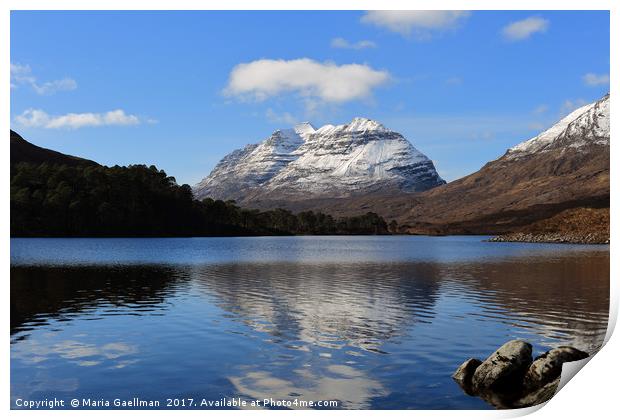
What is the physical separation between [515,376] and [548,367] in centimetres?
145

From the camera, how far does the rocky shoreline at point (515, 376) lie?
79.5 feet

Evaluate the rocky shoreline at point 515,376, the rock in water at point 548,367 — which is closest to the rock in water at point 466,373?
the rocky shoreline at point 515,376

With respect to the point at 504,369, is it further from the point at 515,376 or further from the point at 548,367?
the point at 548,367

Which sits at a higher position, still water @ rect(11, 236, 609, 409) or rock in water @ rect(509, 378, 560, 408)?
still water @ rect(11, 236, 609, 409)

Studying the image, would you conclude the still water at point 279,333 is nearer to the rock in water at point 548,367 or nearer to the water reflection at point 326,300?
the water reflection at point 326,300

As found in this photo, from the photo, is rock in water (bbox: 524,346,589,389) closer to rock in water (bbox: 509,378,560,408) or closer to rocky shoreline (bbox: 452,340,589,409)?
rocky shoreline (bbox: 452,340,589,409)

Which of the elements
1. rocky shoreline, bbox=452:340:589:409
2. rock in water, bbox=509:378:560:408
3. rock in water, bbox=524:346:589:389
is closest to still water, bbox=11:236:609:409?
rocky shoreline, bbox=452:340:589:409

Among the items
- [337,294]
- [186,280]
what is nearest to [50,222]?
[186,280]

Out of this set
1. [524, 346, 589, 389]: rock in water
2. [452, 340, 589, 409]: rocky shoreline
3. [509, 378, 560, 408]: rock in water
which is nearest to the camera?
[509, 378, 560, 408]: rock in water

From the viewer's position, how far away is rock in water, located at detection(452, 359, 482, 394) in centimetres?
2481

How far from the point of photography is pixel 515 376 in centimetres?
2525

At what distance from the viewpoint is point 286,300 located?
49.2 m
